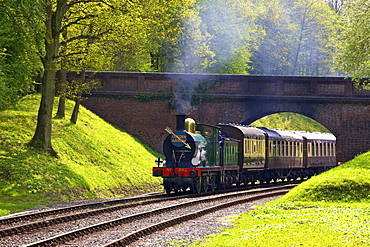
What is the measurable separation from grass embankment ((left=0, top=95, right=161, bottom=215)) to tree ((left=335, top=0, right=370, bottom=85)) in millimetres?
13480

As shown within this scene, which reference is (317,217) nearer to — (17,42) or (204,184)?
(204,184)

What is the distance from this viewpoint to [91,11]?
27422 mm

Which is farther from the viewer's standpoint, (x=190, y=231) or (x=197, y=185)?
(x=197, y=185)

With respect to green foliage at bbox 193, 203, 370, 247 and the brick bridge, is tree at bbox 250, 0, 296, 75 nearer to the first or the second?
the brick bridge

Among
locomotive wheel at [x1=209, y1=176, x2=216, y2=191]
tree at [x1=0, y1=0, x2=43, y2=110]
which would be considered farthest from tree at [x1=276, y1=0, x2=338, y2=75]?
tree at [x1=0, y1=0, x2=43, y2=110]

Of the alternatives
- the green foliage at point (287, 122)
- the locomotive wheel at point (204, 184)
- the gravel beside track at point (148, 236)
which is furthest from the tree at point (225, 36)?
the gravel beside track at point (148, 236)

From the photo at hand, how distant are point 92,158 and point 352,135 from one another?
21526 mm

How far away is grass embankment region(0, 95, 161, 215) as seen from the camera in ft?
74.0

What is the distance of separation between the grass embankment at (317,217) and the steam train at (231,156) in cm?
Answer: 548

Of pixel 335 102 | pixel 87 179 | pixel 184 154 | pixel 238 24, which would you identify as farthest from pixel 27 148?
pixel 238 24

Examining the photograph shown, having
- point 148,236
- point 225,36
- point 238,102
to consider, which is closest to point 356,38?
point 238,102

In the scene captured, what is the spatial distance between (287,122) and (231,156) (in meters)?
40.8

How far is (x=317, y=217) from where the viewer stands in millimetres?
15922

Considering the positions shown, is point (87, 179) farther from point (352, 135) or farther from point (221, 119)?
point (352, 135)
